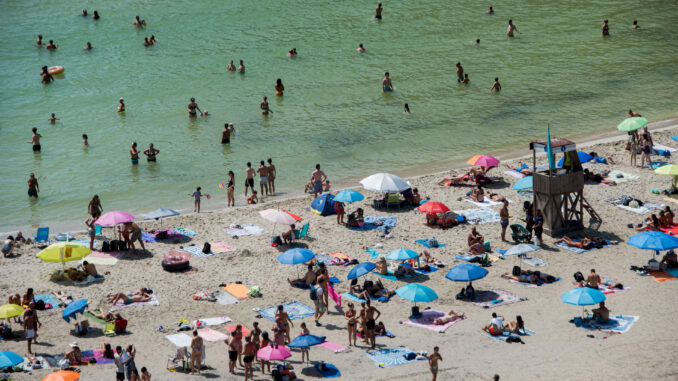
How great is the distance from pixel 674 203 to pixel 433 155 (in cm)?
994

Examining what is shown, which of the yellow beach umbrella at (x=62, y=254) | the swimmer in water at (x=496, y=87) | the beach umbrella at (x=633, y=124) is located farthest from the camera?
the swimmer in water at (x=496, y=87)

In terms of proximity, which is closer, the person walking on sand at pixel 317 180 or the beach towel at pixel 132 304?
the beach towel at pixel 132 304

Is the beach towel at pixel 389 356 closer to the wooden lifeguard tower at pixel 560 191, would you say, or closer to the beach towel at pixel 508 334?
the beach towel at pixel 508 334

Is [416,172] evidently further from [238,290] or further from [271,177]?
[238,290]

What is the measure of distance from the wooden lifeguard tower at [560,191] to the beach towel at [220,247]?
864 centimetres

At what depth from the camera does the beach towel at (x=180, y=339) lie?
17547 mm

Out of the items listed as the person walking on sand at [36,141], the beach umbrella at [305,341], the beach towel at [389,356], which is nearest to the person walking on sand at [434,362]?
the beach towel at [389,356]

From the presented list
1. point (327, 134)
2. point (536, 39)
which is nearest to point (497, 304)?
point (327, 134)

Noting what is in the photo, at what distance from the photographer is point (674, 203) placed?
977 inches

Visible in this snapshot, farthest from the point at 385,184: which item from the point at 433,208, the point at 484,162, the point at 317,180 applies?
the point at 484,162

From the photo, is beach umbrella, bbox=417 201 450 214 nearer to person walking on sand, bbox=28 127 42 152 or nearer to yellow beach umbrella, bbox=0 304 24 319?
yellow beach umbrella, bbox=0 304 24 319

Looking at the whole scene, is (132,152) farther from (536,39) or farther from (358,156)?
(536,39)

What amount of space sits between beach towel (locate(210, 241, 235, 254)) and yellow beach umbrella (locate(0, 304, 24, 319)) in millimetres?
6129

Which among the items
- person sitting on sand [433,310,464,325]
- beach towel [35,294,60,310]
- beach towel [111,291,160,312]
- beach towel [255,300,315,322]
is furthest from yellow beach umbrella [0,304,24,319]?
person sitting on sand [433,310,464,325]
